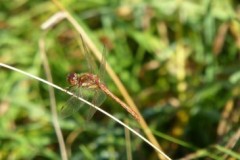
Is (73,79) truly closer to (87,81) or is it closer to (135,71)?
(87,81)

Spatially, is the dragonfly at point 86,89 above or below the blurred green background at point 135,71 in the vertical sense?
above

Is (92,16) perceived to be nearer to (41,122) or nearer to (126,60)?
(126,60)


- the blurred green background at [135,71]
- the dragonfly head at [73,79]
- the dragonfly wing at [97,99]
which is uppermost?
the dragonfly head at [73,79]

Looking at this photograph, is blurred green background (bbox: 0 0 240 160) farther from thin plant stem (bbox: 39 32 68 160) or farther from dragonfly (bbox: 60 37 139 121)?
dragonfly (bbox: 60 37 139 121)

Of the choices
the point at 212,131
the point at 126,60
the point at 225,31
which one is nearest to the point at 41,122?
the point at 126,60

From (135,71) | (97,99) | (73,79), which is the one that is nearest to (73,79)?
(73,79)

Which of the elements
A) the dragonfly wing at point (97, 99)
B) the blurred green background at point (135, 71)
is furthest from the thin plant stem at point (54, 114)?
the dragonfly wing at point (97, 99)

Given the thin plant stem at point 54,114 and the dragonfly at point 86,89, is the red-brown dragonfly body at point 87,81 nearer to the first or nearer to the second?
the dragonfly at point 86,89

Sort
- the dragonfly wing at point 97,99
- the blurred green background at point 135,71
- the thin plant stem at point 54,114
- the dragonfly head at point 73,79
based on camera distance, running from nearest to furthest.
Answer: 1. the dragonfly wing at point 97,99
2. the dragonfly head at point 73,79
3. the thin plant stem at point 54,114
4. the blurred green background at point 135,71
